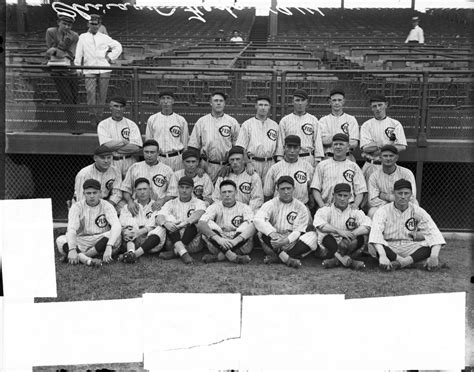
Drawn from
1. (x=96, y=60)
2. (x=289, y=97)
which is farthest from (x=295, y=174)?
(x=96, y=60)

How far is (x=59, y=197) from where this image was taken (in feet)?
14.2

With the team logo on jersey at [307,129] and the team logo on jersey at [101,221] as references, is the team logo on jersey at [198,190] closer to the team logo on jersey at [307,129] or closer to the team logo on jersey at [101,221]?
the team logo on jersey at [101,221]

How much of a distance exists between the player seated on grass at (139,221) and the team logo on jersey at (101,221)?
5.9 inches

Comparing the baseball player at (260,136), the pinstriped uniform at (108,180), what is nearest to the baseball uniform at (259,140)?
the baseball player at (260,136)

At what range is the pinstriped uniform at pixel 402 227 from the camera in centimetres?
426

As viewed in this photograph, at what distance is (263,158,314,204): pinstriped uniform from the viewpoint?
15.4 ft

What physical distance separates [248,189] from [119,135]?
1.22 m

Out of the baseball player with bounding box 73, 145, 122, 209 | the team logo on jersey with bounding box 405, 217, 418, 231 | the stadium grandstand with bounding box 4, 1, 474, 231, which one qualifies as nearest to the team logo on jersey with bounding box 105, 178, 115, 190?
the baseball player with bounding box 73, 145, 122, 209

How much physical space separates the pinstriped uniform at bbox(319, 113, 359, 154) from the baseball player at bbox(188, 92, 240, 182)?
2.49 feet

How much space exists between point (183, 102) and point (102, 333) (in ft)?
11.5

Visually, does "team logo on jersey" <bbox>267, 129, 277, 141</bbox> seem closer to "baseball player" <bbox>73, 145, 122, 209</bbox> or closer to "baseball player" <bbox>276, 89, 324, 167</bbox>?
"baseball player" <bbox>276, 89, 324, 167</bbox>

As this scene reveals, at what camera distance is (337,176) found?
15.1 feet

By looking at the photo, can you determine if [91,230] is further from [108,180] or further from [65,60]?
[65,60]

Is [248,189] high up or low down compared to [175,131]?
down
